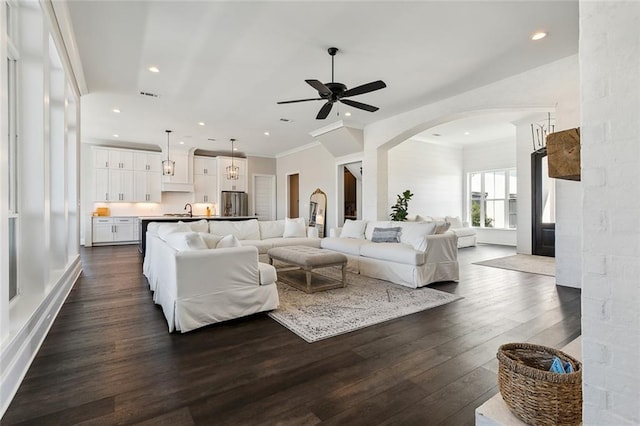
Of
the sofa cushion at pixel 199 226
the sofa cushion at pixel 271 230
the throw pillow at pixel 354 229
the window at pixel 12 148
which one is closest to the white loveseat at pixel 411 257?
the throw pillow at pixel 354 229

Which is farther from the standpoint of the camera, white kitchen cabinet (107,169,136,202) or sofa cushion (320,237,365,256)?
white kitchen cabinet (107,169,136,202)

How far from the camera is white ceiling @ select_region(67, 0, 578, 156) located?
309 cm

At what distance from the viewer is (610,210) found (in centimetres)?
82

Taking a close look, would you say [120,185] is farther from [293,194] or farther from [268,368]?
[268,368]

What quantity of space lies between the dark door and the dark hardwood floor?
4430mm

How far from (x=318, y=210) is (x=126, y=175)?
5696 millimetres

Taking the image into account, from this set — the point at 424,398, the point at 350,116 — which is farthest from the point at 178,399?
the point at 350,116

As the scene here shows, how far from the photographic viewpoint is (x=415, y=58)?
406cm

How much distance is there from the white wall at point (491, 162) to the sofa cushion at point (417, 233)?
218 inches

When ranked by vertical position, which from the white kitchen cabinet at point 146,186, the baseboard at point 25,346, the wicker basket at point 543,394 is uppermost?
the white kitchen cabinet at point 146,186

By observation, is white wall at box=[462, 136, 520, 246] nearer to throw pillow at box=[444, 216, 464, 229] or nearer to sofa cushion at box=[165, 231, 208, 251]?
throw pillow at box=[444, 216, 464, 229]

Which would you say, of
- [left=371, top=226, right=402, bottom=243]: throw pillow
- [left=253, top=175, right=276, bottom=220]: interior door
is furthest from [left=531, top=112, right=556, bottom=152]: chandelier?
[left=253, top=175, right=276, bottom=220]: interior door

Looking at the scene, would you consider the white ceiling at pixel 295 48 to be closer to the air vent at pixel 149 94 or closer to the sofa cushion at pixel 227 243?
the air vent at pixel 149 94

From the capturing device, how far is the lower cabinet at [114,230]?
28.6ft
